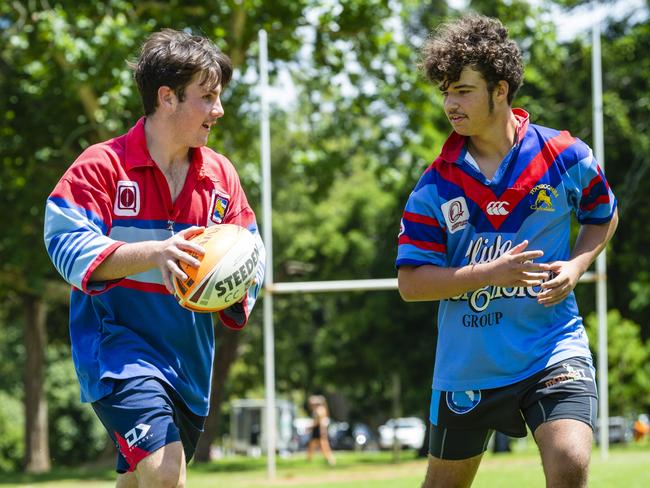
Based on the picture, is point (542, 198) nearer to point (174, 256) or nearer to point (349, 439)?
point (174, 256)

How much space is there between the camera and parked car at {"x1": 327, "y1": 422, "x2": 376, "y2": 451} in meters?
54.4

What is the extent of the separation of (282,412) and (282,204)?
2270cm

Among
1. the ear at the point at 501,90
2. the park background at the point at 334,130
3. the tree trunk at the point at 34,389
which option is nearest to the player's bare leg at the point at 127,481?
the ear at the point at 501,90

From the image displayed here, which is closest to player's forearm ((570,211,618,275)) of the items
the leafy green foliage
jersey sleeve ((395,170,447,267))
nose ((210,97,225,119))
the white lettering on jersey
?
the white lettering on jersey

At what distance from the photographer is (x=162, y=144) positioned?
454 cm

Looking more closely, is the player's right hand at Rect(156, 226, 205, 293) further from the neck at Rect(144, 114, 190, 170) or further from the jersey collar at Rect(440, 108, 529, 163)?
the jersey collar at Rect(440, 108, 529, 163)

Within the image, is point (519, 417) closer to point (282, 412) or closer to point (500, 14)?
point (500, 14)

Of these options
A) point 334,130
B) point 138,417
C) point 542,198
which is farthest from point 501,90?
point 334,130

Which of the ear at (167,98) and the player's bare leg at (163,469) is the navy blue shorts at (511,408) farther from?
the ear at (167,98)

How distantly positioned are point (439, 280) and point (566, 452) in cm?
84

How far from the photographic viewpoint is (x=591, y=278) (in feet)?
48.6

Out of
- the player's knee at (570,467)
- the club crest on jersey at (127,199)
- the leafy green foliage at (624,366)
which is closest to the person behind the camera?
the player's knee at (570,467)

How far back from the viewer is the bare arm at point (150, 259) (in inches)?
155

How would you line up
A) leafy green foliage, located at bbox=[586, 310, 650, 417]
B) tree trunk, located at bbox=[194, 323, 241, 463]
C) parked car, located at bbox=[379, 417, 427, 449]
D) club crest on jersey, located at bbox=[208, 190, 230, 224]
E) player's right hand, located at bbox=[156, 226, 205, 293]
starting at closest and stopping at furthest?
player's right hand, located at bbox=[156, 226, 205, 293], club crest on jersey, located at bbox=[208, 190, 230, 224], leafy green foliage, located at bbox=[586, 310, 650, 417], tree trunk, located at bbox=[194, 323, 241, 463], parked car, located at bbox=[379, 417, 427, 449]
